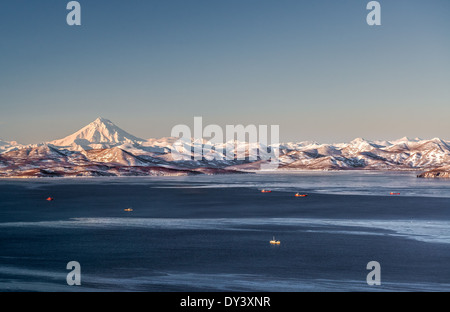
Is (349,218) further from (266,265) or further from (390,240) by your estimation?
(266,265)

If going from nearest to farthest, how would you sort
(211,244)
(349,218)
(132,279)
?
(132,279)
(211,244)
(349,218)

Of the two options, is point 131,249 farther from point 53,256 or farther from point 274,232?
point 274,232
